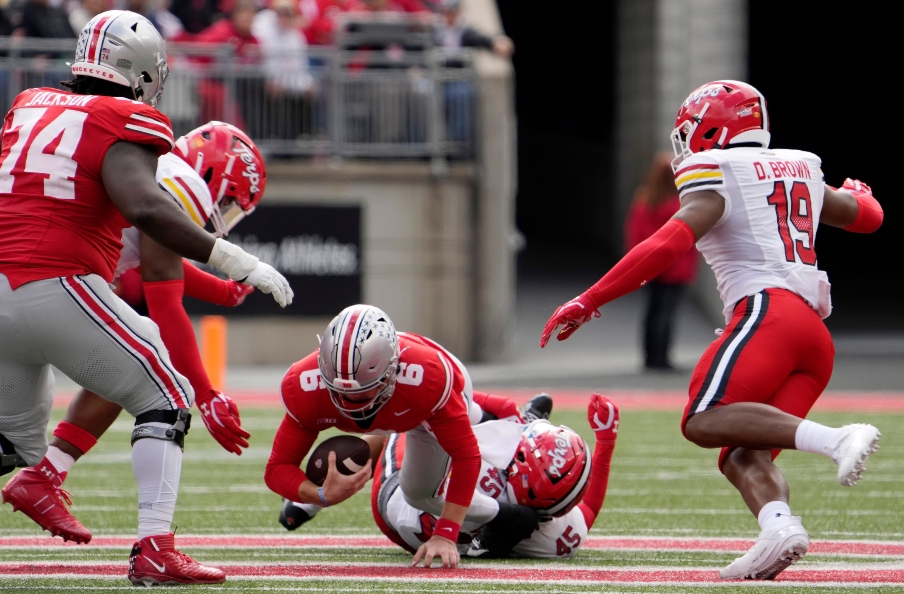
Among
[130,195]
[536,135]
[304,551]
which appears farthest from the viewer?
[536,135]

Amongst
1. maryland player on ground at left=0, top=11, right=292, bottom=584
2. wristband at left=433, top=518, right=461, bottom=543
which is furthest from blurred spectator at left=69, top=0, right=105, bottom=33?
wristband at left=433, top=518, right=461, bottom=543

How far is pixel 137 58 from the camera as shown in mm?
4434

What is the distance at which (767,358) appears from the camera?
14.9ft

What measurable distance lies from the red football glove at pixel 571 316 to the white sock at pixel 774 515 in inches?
32.5

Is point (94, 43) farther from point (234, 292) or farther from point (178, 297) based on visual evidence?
point (234, 292)

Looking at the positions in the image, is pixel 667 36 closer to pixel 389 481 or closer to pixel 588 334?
pixel 588 334

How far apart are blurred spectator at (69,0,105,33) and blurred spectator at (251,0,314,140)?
1.66 m

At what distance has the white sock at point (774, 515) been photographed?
4324 millimetres

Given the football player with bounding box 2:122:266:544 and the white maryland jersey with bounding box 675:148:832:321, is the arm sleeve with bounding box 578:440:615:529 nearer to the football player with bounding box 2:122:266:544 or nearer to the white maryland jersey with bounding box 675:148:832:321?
the white maryland jersey with bounding box 675:148:832:321

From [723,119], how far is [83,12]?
10921 millimetres

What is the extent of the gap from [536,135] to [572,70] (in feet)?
6.16

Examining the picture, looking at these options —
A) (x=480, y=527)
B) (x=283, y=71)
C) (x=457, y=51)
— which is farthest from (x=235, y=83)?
(x=480, y=527)

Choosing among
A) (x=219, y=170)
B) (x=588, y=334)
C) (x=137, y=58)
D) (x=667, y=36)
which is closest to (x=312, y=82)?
(x=588, y=334)

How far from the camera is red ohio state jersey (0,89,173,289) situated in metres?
4.24
